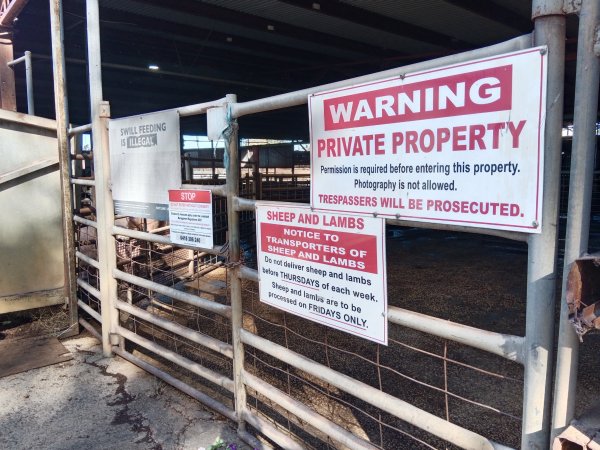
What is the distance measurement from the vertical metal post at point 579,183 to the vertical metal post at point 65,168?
4.42 m

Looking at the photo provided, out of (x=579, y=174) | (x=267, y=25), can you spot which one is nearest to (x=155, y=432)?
(x=579, y=174)

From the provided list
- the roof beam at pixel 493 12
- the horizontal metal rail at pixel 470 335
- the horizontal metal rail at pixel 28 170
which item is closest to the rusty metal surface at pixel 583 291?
the horizontal metal rail at pixel 470 335

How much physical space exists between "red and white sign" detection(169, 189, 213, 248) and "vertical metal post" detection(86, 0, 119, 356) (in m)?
1.02

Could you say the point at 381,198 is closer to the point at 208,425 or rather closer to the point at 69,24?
the point at 208,425

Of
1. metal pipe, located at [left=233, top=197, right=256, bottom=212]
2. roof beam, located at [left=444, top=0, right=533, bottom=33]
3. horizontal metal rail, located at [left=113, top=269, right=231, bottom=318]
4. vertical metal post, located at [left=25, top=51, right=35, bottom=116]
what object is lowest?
horizontal metal rail, located at [left=113, top=269, right=231, bottom=318]

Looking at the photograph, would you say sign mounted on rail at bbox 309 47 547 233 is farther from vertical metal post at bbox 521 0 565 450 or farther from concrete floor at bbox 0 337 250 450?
concrete floor at bbox 0 337 250 450

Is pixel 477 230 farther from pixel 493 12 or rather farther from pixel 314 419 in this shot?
pixel 493 12

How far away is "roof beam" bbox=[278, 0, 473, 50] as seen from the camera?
7.77 metres

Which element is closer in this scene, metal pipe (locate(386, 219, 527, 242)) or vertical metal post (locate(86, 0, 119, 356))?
metal pipe (locate(386, 219, 527, 242))

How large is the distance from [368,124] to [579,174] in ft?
2.67

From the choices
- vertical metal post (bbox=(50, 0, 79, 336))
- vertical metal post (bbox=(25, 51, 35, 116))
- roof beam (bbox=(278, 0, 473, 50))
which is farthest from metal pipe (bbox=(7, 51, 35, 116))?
roof beam (bbox=(278, 0, 473, 50))

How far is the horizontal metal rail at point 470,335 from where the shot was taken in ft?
5.32

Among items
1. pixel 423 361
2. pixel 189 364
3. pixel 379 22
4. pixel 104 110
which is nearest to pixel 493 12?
pixel 379 22

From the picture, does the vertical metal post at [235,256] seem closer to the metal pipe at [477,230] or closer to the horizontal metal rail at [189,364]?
the horizontal metal rail at [189,364]
